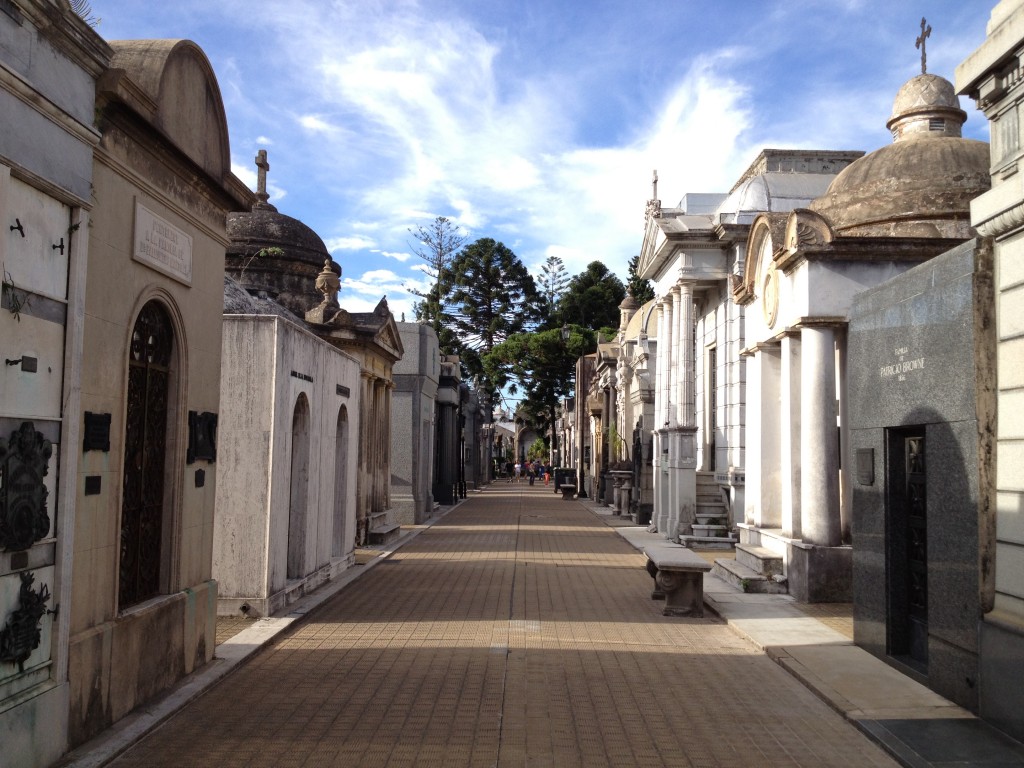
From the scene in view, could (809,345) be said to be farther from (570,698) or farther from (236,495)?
(236,495)

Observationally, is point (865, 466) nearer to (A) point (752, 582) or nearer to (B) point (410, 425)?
(A) point (752, 582)

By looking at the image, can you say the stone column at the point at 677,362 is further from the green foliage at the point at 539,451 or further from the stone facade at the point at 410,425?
the green foliage at the point at 539,451

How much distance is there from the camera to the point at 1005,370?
569 cm

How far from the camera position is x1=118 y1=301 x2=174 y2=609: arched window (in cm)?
598

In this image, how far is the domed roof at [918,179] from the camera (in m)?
10.8

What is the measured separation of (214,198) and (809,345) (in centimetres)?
664

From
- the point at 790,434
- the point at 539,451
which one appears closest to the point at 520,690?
the point at 790,434

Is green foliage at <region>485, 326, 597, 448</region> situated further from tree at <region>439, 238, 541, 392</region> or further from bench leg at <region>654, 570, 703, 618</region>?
bench leg at <region>654, 570, 703, 618</region>

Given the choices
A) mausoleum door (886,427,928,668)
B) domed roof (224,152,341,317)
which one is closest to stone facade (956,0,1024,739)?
mausoleum door (886,427,928,668)

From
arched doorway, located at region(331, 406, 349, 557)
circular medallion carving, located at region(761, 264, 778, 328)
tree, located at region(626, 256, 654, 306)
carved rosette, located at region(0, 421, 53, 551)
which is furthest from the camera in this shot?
tree, located at region(626, 256, 654, 306)

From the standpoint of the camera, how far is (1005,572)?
5.58 meters

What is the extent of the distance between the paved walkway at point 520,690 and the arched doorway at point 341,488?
1.50 metres

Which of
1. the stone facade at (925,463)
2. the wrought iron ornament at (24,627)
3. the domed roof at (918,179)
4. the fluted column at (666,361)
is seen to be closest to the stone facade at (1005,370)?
the stone facade at (925,463)

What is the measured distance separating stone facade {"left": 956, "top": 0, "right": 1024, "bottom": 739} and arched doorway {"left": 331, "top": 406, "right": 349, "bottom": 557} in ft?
28.6
